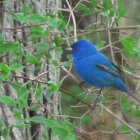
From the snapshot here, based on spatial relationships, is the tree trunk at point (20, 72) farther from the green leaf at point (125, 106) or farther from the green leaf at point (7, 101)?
the green leaf at point (125, 106)

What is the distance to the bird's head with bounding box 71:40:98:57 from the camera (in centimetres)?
418

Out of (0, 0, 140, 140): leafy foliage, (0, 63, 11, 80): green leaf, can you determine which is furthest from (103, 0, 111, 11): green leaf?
(0, 63, 11, 80): green leaf

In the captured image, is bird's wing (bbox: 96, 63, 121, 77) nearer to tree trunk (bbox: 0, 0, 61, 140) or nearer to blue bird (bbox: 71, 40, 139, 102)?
blue bird (bbox: 71, 40, 139, 102)

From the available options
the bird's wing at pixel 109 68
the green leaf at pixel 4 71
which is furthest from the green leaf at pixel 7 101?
the bird's wing at pixel 109 68

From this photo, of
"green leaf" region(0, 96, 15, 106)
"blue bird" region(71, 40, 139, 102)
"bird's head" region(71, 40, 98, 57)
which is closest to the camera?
"green leaf" region(0, 96, 15, 106)

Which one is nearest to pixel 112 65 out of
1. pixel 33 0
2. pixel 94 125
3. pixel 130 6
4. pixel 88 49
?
pixel 88 49

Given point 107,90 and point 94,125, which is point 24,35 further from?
point 94,125

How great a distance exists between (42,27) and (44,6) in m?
0.32

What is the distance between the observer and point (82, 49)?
4312mm

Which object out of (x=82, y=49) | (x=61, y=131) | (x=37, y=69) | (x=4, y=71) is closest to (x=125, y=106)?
(x=82, y=49)

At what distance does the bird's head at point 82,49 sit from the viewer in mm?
4176

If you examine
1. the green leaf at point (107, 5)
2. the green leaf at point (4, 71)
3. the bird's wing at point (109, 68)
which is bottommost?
the bird's wing at point (109, 68)

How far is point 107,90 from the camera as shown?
500cm

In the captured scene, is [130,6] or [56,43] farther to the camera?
[130,6]
